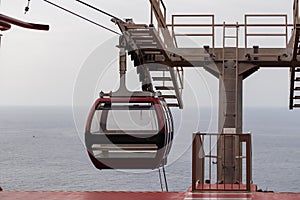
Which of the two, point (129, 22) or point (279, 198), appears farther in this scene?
point (129, 22)

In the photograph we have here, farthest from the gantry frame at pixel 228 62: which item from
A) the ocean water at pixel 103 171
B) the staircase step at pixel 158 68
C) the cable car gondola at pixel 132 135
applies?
the ocean water at pixel 103 171

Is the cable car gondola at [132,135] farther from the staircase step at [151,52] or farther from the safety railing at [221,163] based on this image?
the staircase step at [151,52]

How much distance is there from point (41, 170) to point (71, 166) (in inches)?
175

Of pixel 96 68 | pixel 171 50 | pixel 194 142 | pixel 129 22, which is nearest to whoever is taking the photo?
pixel 194 142

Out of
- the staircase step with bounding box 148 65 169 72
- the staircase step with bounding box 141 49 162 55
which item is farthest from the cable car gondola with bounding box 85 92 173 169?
the staircase step with bounding box 148 65 169 72

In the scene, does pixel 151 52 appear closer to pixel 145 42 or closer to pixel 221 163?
pixel 145 42

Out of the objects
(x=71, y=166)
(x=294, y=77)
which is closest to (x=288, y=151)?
(x=71, y=166)

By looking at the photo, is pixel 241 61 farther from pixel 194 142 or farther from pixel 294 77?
pixel 194 142

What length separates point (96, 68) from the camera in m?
9.38

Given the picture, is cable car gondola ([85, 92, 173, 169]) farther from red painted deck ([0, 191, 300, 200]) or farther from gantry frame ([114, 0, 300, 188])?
gantry frame ([114, 0, 300, 188])

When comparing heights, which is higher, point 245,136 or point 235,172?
point 245,136

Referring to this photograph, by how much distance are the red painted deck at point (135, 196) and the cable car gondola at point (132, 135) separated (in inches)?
25.0

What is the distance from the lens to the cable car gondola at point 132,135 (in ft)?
24.3

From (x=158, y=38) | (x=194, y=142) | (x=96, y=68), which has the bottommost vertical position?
(x=194, y=142)
